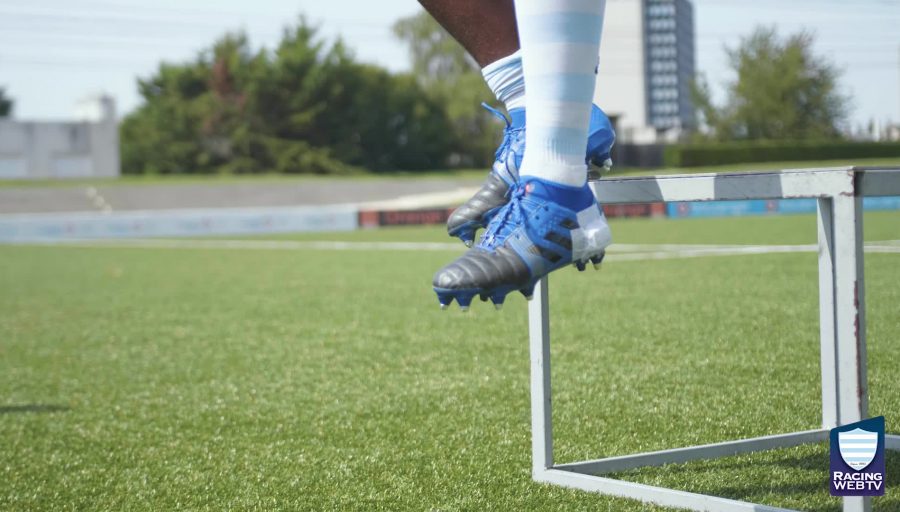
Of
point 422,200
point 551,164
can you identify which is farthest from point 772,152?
point 551,164

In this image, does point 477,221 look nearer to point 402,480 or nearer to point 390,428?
point 402,480

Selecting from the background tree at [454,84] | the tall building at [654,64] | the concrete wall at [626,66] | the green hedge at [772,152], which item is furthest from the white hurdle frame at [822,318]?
the tall building at [654,64]

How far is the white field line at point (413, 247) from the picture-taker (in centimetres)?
802

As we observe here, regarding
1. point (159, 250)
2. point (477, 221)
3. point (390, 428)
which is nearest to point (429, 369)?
point (390, 428)

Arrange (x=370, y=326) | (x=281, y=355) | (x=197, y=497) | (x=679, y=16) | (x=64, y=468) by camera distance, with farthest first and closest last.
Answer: (x=679, y=16) → (x=370, y=326) → (x=281, y=355) → (x=64, y=468) → (x=197, y=497)

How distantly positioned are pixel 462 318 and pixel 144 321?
1.80m

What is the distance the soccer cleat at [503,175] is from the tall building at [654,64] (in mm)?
74317

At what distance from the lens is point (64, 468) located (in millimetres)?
2213

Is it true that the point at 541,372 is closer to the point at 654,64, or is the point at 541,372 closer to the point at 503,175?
the point at 503,175

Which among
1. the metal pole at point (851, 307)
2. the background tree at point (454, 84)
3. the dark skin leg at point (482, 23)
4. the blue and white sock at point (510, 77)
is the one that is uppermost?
the background tree at point (454, 84)

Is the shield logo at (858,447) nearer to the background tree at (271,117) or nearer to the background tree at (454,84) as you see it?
the background tree at (271,117)

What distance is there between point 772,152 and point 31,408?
3080 centimetres

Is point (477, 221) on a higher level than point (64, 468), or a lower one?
higher

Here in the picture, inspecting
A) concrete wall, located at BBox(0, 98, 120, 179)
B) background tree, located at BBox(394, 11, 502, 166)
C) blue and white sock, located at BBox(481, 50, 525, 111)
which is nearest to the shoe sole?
blue and white sock, located at BBox(481, 50, 525, 111)
